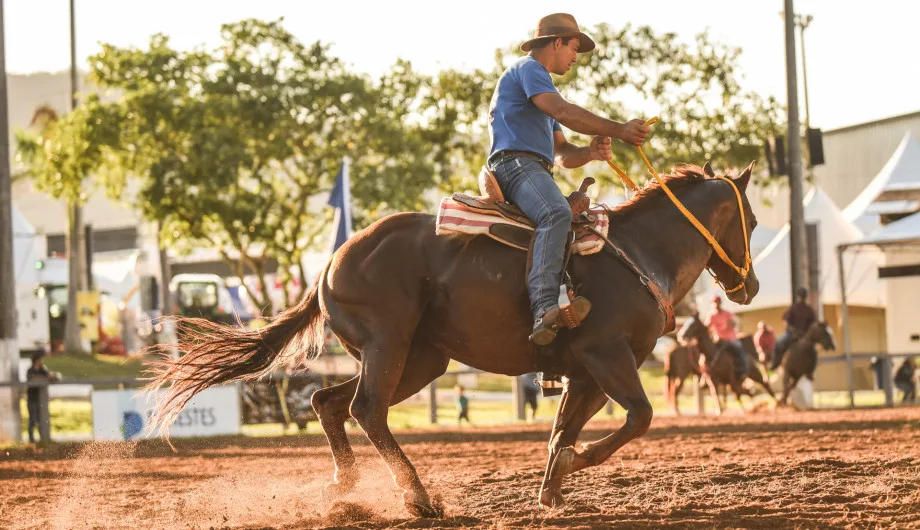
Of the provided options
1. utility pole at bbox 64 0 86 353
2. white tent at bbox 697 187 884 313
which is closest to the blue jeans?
white tent at bbox 697 187 884 313

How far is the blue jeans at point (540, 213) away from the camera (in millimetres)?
7172

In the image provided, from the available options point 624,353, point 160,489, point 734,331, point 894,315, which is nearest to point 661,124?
point 894,315

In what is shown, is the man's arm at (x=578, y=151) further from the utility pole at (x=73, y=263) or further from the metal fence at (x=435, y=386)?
the utility pole at (x=73, y=263)

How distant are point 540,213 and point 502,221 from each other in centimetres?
A: 27

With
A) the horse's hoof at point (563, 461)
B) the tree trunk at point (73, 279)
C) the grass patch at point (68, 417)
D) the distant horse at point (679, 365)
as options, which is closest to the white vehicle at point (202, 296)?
the tree trunk at point (73, 279)

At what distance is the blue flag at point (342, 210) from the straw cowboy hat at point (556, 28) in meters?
14.0

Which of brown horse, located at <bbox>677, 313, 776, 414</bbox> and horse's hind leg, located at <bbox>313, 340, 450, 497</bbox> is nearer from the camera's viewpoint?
horse's hind leg, located at <bbox>313, 340, 450, 497</bbox>

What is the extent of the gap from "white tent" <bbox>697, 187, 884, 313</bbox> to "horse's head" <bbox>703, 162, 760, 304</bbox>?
2212 centimetres

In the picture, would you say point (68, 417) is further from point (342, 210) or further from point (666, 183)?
point (666, 183)

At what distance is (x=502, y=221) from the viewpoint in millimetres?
7496

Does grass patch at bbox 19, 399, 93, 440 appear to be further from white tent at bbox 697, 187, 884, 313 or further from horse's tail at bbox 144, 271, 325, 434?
white tent at bbox 697, 187, 884, 313

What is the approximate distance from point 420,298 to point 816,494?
9.38 ft

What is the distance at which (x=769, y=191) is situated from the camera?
39.9 meters

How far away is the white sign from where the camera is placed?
18109 mm
